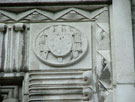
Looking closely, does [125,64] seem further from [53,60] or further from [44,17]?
[44,17]

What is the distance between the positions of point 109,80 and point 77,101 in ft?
1.44

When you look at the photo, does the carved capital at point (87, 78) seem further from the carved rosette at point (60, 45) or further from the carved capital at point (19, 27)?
the carved capital at point (19, 27)

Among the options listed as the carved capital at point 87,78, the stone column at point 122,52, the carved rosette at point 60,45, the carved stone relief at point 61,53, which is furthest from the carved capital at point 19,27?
the stone column at point 122,52

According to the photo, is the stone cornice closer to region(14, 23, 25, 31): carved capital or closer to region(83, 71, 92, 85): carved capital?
region(14, 23, 25, 31): carved capital

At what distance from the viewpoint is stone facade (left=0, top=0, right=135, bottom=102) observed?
4746 mm

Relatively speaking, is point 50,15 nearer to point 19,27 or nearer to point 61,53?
point 19,27

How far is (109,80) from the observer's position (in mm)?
4773

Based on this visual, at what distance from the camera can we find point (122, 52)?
4785 millimetres

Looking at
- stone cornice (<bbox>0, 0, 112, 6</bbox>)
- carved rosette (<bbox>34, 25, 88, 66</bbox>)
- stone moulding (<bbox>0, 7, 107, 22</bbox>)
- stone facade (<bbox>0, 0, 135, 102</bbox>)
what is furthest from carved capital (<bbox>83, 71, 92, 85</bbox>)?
stone cornice (<bbox>0, 0, 112, 6</bbox>)

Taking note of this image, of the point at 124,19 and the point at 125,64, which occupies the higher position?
the point at 124,19

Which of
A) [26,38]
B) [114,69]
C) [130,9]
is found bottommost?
[114,69]

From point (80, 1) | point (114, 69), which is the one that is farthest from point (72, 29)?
point (114, 69)

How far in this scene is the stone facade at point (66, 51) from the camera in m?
4.75

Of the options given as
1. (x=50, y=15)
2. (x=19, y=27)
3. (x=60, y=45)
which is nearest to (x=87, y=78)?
(x=60, y=45)
